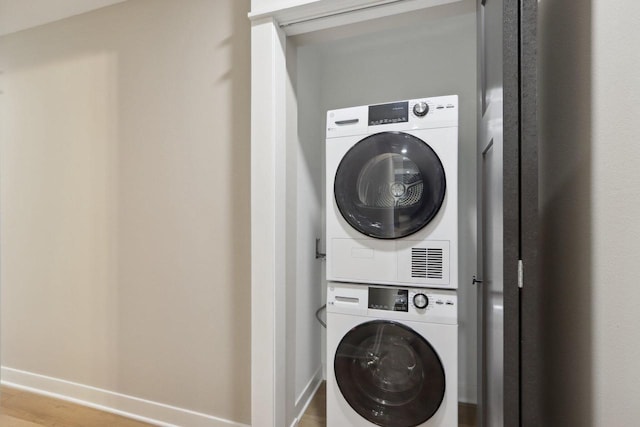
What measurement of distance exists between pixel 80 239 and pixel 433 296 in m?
2.29

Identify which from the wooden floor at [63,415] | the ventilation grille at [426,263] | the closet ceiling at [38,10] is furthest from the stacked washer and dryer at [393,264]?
the closet ceiling at [38,10]

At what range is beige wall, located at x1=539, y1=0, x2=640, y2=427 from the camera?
2.17ft

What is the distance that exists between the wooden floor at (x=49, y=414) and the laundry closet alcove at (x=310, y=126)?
43.9 inches

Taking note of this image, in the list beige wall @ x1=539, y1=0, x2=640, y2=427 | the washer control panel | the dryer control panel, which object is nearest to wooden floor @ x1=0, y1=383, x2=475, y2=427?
the washer control panel

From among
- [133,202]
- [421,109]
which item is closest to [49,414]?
[133,202]

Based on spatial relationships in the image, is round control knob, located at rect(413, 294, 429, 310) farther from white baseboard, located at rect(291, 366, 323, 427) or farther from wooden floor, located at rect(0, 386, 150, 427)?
wooden floor, located at rect(0, 386, 150, 427)

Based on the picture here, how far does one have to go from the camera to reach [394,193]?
1582mm

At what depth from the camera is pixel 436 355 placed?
1.48 metres

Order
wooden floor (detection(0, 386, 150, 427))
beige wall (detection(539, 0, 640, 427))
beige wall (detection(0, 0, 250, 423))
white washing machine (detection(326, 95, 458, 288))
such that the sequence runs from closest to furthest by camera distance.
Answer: beige wall (detection(539, 0, 640, 427)) < white washing machine (detection(326, 95, 458, 288)) < beige wall (detection(0, 0, 250, 423)) < wooden floor (detection(0, 386, 150, 427))

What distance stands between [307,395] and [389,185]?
160cm

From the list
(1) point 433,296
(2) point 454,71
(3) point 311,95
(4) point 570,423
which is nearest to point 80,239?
(3) point 311,95

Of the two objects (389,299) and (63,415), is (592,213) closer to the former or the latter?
(389,299)

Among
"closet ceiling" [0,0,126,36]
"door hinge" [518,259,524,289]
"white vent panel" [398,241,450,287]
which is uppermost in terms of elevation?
"closet ceiling" [0,0,126,36]

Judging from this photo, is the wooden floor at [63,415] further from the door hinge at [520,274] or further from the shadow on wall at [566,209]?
the door hinge at [520,274]
